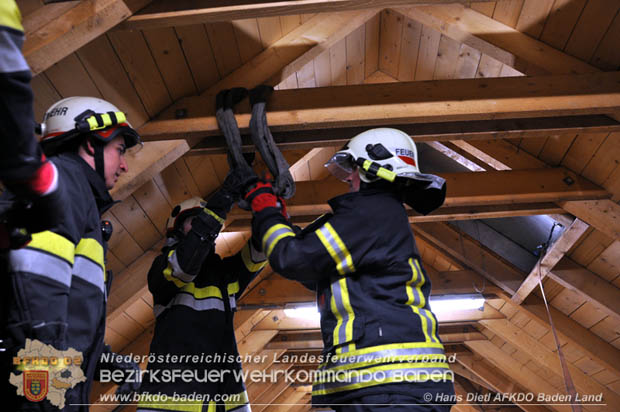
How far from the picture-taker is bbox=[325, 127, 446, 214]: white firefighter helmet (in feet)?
6.59

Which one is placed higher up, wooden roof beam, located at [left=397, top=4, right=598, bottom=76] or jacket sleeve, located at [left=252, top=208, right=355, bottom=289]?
wooden roof beam, located at [left=397, top=4, right=598, bottom=76]

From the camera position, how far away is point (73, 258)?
1.51m

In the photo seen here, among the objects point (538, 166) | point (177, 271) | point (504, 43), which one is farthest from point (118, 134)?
point (538, 166)

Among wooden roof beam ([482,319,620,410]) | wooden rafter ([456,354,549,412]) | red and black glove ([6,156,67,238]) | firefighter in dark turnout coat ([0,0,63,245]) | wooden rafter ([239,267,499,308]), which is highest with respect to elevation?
firefighter in dark turnout coat ([0,0,63,245])

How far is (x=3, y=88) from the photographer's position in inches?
36.8

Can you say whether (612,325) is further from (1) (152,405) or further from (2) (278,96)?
(1) (152,405)

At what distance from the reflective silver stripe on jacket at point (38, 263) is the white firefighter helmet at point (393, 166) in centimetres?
116

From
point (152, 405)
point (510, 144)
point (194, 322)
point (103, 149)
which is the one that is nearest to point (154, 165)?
point (103, 149)

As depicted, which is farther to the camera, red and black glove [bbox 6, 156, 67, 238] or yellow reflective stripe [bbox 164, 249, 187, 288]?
yellow reflective stripe [bbox 164, 249, 187, 288]

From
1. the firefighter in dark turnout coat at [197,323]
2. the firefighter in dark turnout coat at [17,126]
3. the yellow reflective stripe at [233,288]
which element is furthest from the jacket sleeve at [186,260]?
the firefighter in dark turnout coat at [17,126]

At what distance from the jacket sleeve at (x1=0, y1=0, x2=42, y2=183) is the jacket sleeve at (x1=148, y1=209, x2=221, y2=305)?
114 centimetres

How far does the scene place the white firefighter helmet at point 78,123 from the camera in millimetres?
1809

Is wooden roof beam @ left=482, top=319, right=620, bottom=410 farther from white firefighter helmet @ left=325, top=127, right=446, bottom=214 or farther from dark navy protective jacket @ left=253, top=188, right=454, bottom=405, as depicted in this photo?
dark navy protective jacket @ left=253, top=188, right=454, bottom=405

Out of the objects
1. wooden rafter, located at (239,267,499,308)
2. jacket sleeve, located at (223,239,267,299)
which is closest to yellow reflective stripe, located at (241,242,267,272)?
jacket sleeve, located at (223,239,267,299)
